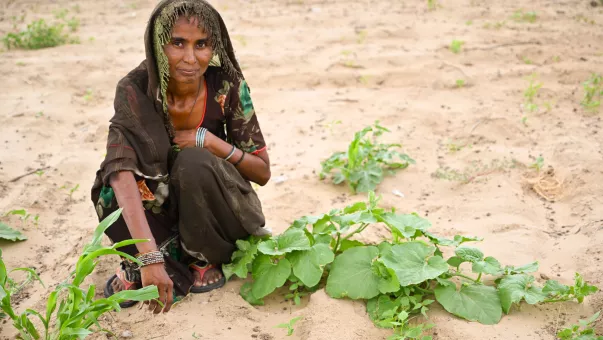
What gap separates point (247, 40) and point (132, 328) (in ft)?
13.6

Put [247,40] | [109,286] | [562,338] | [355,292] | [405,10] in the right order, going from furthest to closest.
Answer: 1. [405,10]
2. [247,40]
3. [109,286]
4. [355,292]
5. [562,338]

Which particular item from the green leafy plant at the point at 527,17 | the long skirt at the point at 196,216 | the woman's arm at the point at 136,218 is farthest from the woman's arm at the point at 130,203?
the green leafy plant at the point at 527,17

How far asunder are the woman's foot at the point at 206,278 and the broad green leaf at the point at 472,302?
1001 millimetres

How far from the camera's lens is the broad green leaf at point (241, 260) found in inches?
106

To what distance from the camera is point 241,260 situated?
2.73 metres

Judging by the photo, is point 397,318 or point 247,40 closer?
point 397,318

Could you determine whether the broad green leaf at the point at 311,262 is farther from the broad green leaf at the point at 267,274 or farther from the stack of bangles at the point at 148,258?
the stack of bangles at the point at 148,258

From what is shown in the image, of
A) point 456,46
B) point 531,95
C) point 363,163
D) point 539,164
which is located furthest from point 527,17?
point 363,163

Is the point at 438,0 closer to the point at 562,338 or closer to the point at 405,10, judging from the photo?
the point at 405,10

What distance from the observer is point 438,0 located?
7.09m

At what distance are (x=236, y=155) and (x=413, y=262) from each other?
921 millimetres

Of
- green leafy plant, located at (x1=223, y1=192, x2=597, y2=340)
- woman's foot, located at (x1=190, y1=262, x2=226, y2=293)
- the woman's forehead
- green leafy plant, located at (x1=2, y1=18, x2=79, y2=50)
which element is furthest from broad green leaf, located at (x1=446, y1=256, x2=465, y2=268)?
green leafy plant, located at (x1=2, y1=18, x2=79, y2=50)

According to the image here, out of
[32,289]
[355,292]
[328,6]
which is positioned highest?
[328,6]

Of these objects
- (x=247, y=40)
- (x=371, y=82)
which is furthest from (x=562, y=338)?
(x=247, y=40)
